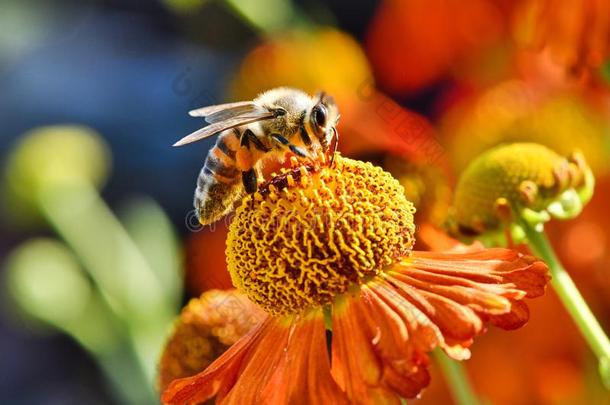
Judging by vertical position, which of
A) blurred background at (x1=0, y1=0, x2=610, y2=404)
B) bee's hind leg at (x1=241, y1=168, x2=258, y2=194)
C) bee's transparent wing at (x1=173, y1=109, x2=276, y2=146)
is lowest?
blurred background at (x1=0, y1=0, x2=610, y2=404)

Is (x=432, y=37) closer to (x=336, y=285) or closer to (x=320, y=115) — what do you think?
(x=320, y=115)

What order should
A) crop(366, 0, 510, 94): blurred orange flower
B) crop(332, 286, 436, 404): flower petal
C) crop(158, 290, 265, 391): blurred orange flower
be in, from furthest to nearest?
crop(366, 0, 510, 94): blurred orange flower, crop(158, 290, 265, 391): blurred orange flower, crop(332, 286, 436, 404): flower petal

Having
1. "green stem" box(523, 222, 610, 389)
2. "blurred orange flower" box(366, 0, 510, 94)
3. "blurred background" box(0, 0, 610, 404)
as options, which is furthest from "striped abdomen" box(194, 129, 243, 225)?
"blurred orange flower" box(366, 0, 510, 94)

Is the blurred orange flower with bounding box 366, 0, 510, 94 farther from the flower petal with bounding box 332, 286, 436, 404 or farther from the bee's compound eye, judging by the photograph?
the flower petal with bounding box 332, 286, 436, 404

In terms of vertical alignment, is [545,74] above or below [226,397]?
above

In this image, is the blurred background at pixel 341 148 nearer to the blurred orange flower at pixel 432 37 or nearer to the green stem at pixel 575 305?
the blurred orange flower at pixel 432 37

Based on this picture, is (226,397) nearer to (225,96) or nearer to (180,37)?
(225,96)

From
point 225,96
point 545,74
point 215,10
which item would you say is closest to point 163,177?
point 215,10
